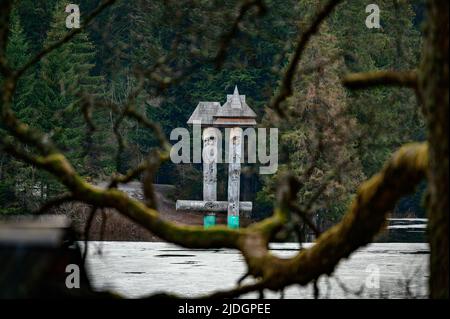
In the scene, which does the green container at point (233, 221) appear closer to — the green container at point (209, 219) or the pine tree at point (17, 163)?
the green container at point (209, 219)

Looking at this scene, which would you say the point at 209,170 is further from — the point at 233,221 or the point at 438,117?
the point at 438,117

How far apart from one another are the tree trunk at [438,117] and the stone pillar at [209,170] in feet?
121

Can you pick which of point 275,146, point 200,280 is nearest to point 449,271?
point 200,280

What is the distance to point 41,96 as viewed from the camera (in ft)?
134

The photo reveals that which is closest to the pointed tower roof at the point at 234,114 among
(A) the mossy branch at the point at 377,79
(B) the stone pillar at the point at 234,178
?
(B) the stone pillar at the point at 234,178

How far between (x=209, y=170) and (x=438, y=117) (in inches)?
1482

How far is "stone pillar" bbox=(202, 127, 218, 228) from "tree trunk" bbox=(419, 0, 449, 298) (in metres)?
36.9

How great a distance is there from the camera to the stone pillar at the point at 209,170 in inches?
1644

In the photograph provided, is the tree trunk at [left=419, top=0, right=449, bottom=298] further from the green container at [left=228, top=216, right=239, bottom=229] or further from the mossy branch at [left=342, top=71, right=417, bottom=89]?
the green container at [left=228, top=216, right=239, bottom=229]

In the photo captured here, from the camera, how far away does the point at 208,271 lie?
19656mm

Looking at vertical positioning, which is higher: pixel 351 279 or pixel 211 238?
pixel 211 238

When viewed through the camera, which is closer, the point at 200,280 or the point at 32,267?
the point at 32,267
